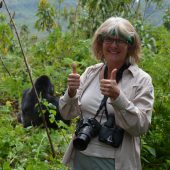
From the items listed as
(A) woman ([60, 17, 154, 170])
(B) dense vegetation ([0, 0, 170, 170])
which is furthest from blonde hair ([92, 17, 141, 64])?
(B) dense vegetation ([0, 0, 170, 170])

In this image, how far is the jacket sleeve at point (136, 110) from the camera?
8.32 feet

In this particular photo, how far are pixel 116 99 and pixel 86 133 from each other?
1.23 ft

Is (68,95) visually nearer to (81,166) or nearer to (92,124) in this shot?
(92,124)

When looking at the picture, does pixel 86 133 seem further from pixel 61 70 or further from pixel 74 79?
pixel 61 70

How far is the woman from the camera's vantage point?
2609 mm

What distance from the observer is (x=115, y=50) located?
2.78 metres

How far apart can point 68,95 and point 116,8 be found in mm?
6562

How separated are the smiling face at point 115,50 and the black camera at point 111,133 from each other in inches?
15.3

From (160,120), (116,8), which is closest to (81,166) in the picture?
(160,120)

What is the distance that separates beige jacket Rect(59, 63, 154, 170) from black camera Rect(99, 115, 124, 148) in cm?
5

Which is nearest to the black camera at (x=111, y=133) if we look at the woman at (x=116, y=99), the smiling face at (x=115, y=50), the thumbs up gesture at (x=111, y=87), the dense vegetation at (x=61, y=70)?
the woman at (x=116, y=99)

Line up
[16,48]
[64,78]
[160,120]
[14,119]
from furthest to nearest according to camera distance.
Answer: [16,48] < [64,78] < [14,119] < [160,120]

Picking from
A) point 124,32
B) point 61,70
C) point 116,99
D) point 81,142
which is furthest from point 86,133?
point 61,70

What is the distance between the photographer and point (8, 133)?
15.6 ft
